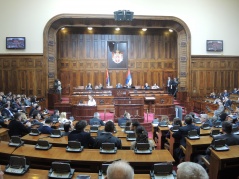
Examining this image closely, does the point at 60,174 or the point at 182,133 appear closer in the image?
the point at 60,174

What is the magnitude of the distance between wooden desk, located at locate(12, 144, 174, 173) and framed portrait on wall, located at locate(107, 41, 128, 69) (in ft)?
48.8

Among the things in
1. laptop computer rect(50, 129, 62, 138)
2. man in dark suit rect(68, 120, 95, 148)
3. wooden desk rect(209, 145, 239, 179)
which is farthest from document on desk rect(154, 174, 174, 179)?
laptop computer rect(50, 129, 62, 138)

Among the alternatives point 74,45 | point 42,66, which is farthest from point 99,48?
point 42,66

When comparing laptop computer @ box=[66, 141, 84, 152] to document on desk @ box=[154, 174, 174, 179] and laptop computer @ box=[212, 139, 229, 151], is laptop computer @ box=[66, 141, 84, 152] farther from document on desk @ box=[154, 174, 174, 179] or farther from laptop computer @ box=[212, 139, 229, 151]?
laptop computer @ box=[212, 139, 229, 151]

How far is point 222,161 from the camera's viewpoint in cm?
397

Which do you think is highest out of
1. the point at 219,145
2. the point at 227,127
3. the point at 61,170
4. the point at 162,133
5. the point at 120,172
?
the point at 120,172

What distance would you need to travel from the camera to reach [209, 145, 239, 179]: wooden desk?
13.0 ft

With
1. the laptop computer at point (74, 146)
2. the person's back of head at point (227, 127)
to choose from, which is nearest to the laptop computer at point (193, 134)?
the person's back of head at point (227, 127)

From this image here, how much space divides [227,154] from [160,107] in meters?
9.24

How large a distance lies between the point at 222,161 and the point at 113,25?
14.4m

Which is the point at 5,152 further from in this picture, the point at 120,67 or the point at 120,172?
the point at 120,67

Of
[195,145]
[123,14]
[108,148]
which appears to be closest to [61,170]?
[108,148]

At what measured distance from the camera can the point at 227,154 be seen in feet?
13.4

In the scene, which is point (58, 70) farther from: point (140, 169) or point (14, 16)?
point (140, 169)
